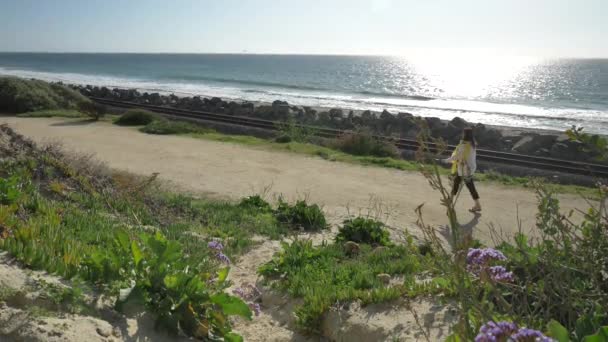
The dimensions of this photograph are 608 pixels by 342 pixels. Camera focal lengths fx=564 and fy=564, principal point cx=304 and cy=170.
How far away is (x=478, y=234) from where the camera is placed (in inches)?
348

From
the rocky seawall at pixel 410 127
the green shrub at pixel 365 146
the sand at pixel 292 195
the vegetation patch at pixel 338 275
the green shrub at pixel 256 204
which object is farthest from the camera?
the rocky seawall at pixel 410 127

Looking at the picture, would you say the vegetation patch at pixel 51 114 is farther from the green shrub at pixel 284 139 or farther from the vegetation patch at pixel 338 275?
the vegetation patch at pixel 338 275

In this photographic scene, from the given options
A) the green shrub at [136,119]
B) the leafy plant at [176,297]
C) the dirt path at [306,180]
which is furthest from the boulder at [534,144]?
the leafy plant at [176,297]

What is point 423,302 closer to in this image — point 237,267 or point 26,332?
point 237,267

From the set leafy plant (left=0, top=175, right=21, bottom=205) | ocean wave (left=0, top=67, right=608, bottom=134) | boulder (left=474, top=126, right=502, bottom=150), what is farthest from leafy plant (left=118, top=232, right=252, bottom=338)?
ocean wave (left=0, top=67, right=608, bottom=134)

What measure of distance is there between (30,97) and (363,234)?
23.4m

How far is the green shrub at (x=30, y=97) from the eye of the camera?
82.6ft

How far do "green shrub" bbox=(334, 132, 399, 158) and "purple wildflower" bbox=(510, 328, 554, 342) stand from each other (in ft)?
50.1

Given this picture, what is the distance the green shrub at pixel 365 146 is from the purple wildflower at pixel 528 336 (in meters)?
15.3

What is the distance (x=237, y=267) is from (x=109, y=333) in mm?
2874

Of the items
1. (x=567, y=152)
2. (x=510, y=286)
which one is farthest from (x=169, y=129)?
(x=510, y=286)

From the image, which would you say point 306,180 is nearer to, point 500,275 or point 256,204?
point 256,204

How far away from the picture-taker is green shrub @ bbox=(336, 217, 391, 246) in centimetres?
717

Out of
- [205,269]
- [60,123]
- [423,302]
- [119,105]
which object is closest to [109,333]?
[205,269]
